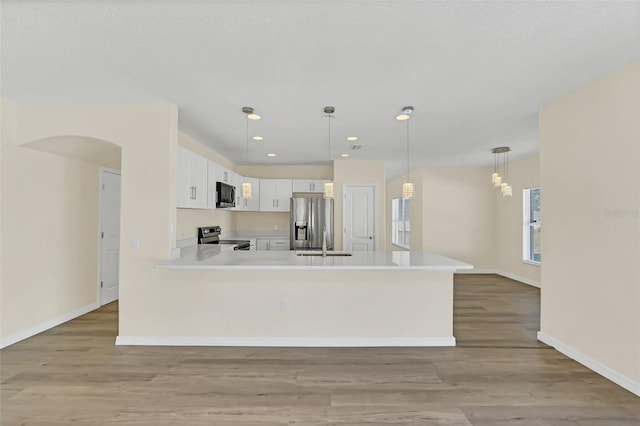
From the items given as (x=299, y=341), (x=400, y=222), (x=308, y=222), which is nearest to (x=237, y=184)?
(x=308, y=222)

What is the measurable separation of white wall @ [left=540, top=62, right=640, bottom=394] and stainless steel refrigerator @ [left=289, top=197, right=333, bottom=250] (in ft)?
11.7

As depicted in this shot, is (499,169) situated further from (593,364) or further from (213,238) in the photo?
Result: (213,238)

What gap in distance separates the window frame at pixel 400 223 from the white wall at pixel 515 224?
209 cm

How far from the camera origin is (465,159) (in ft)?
19.7

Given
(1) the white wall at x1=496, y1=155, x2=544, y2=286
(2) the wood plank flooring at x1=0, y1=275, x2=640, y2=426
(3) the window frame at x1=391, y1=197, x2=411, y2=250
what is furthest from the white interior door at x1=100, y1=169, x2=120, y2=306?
(1) the white wall at x1=496, y1=155, x2=544, y2=286

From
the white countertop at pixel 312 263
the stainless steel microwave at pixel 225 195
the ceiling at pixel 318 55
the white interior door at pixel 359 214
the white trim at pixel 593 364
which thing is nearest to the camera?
the ceiling at pixel 318 55

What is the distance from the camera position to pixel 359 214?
19.6 feet

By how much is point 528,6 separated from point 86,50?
286 cm

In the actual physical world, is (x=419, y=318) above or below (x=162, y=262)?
below

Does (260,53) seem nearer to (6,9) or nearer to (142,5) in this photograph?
(142,5)

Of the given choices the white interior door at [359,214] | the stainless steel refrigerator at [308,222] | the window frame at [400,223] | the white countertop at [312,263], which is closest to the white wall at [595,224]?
the white countertop at [312,263]

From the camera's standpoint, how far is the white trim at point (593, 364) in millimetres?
2324

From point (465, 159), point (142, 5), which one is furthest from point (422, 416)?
point (465, 159)

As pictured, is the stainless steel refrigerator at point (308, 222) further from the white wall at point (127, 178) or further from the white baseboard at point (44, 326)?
the white baseboard at point (44, 326)
